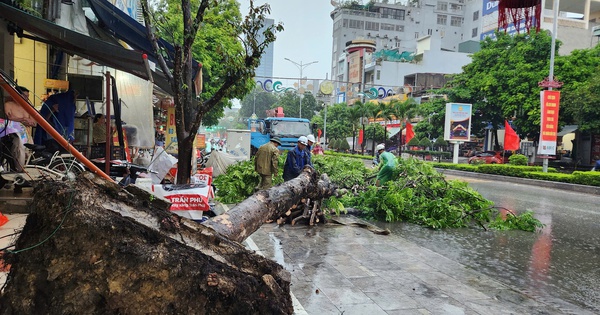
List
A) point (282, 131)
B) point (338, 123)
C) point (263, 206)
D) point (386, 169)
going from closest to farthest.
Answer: point (263, 206) → point (386, 169) → point (282, 131) → point (338, 123)

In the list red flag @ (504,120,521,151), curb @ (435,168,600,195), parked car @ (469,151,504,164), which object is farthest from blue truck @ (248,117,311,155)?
parked car @ (469,151,504,164)

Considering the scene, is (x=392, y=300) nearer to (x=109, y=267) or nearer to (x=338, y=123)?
(x=109, y=267)

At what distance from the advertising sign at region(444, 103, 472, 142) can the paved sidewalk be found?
1990 centimetres

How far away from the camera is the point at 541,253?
22.4ft

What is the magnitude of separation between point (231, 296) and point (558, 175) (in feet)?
67.4

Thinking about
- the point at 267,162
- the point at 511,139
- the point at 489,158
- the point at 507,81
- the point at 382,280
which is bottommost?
Answer: the point at 382,280

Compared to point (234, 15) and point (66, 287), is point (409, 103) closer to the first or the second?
point (234, 15)

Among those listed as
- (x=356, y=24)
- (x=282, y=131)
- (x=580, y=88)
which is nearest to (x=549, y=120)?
(x=580, y=88)

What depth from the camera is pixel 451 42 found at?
3130 inches

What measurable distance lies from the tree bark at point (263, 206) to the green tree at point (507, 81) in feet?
82.9

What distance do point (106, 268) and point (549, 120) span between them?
21.8 metres

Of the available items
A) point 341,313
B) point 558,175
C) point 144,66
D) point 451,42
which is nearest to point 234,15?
point 144,66

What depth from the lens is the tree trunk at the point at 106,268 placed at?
2.09m

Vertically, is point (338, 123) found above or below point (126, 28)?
below
